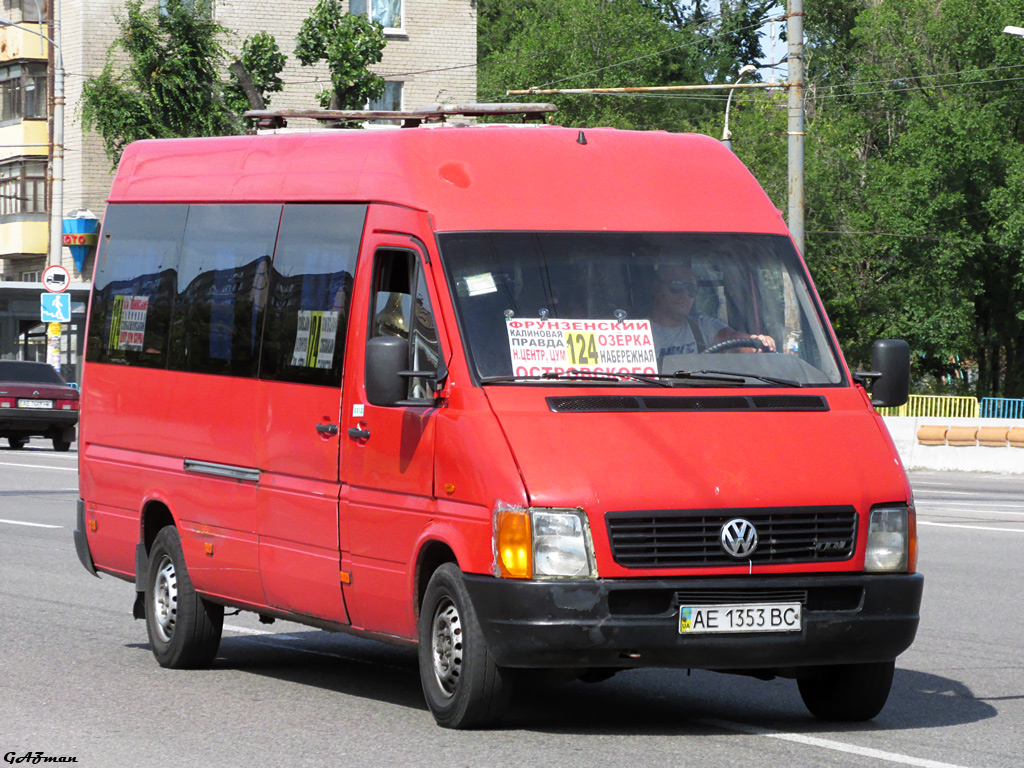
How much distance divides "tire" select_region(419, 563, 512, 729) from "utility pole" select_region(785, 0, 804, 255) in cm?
1861

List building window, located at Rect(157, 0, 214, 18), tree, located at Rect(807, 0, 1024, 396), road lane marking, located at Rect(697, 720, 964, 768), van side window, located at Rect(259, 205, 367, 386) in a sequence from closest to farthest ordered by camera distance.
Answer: road lane marking, located at Rect(697, 720, 964, 768), van side window, located at Rect(259, 205, 367, 386), building window, located at Rect(157, 0, 214, 18), tree, located at Rect(807, 0, 1024, 396)

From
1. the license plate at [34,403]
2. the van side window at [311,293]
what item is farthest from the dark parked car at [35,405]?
the van side window at [311,293]

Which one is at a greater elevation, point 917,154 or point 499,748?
point 917,154

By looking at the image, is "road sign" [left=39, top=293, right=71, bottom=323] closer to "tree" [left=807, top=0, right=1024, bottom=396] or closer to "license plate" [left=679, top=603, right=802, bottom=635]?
"tree" [left=807, top=0, right=1024, bottom=396]

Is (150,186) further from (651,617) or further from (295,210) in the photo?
(651,617)

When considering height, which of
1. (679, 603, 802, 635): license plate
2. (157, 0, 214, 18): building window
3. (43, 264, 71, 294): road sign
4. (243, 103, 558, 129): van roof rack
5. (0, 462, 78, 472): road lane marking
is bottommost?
(0, 462, 78, 472): road lane marking

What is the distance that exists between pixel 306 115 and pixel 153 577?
8.59 ft

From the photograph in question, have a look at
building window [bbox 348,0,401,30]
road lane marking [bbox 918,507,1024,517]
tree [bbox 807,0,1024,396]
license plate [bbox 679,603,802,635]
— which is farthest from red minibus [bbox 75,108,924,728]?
building window [bbox 348,0,401,30]

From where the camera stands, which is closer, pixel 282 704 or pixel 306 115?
pixel 282 704

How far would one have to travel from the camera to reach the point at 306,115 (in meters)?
10.3

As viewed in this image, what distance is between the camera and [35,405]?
109 ft

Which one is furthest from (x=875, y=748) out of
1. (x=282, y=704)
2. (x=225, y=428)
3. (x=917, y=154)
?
(x=917, y=154)

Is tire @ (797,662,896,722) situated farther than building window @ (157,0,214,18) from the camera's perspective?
No

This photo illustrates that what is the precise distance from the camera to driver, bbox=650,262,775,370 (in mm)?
7824
